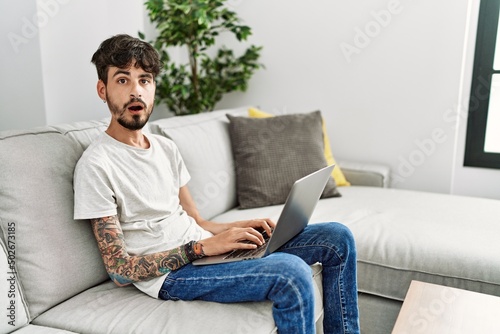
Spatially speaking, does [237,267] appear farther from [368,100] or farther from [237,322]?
[368,100]

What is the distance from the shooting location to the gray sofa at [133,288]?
123 centimetres

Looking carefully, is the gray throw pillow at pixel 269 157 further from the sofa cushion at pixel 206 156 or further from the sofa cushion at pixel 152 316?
the sofa cushion at pixel 152 316

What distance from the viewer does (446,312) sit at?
1.31m

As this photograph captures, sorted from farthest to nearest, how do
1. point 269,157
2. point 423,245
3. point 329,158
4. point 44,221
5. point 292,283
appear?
point 329,158 < point 269,157 < point 423,245 < point 44,221 < point 292,283

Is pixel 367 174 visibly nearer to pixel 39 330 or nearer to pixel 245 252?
pixel 245 252

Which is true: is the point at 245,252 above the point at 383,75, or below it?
below

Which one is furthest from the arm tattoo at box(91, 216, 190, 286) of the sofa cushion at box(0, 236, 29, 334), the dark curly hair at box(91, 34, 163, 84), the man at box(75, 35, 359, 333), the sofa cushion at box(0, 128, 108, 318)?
the dark curly hair at box(91, 34, 163, 84)

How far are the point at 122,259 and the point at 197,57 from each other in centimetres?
182

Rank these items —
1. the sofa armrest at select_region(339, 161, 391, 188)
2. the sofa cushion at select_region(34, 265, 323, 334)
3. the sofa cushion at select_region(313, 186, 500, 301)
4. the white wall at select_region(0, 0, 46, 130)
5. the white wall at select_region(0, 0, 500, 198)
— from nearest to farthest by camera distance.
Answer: the sofa cushion at select_region(34, 265, 323, 334) < the sofa cushion at select_region(313, 186, 500, 301) < the white wall at select_region(0, 0, 46, 130) < the white wall at select_region(0, 0, 500, 198) < the sofa armrest at select_region(339, 161, 391, 188)

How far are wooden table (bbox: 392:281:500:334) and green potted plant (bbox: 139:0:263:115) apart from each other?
5.35 feet

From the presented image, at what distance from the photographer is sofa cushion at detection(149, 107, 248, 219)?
195cm

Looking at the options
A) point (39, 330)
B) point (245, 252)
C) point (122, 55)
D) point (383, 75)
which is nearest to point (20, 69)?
point (122, 55)

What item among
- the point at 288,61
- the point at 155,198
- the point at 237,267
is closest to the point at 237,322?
the point at 237,267

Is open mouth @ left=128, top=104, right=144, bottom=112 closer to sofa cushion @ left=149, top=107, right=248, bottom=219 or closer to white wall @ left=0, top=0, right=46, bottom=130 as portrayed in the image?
sofa cushion @ left=149, top=107, right=248, bottom=219
